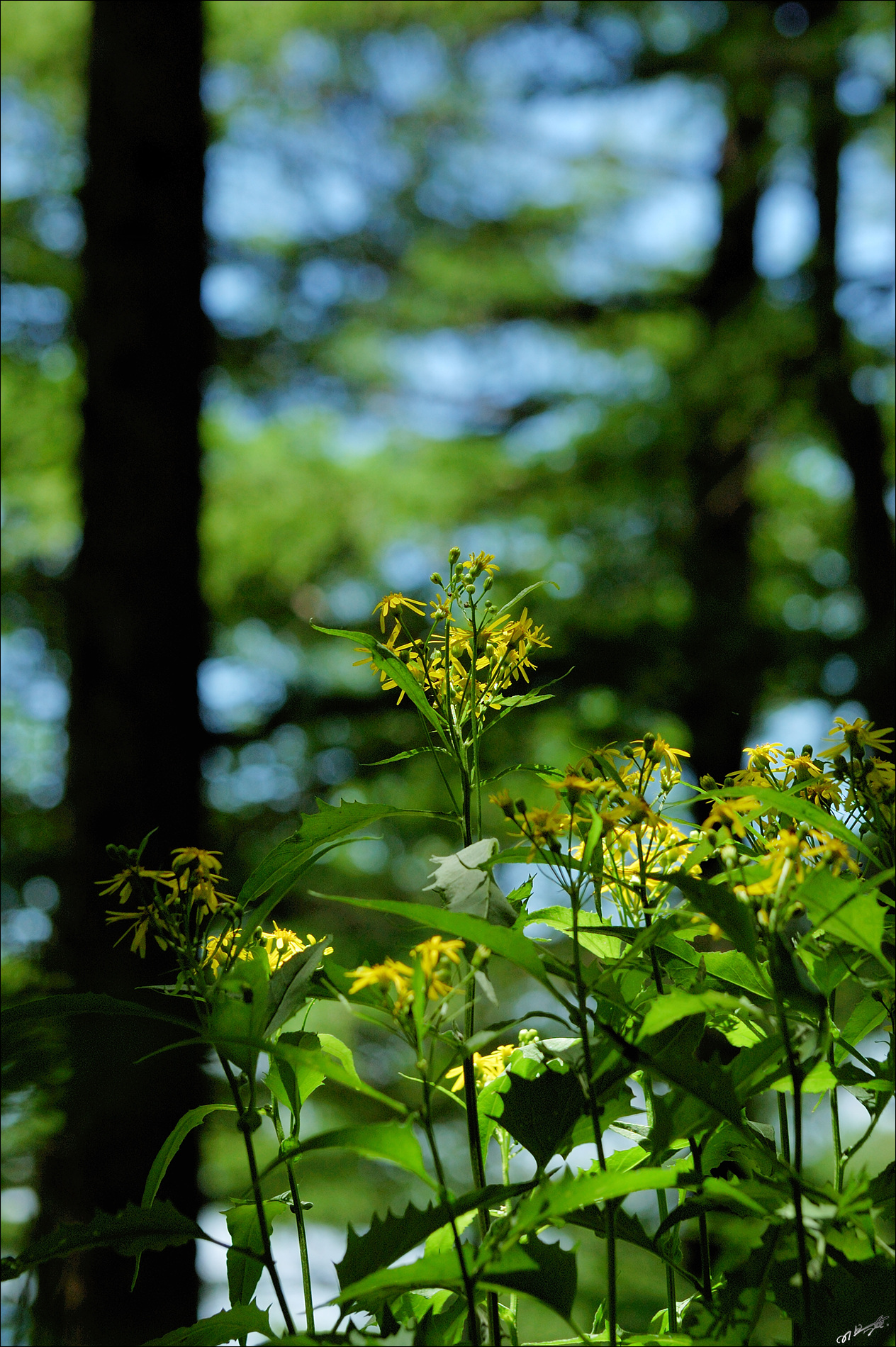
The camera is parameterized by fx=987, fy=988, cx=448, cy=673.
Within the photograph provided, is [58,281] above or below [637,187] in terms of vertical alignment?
below

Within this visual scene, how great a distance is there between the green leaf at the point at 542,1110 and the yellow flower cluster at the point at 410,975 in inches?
2.7

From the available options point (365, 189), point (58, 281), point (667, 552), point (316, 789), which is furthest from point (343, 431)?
point (316, 789)

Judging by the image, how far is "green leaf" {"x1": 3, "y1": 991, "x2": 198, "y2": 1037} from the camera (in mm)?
312

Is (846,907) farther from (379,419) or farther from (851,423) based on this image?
(379,419)

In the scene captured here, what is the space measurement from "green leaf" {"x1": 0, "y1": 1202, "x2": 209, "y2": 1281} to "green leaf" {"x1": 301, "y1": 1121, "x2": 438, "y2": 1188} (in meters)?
0.07

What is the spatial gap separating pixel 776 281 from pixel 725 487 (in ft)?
2.89

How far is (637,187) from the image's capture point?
4.54 m

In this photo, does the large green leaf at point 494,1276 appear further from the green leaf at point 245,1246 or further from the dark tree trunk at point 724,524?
the dark tree trunk at point 724,524

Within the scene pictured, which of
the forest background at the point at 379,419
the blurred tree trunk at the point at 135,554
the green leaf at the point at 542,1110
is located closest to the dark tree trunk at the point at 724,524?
the forest background at the point at 379,419

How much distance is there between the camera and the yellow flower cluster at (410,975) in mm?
303

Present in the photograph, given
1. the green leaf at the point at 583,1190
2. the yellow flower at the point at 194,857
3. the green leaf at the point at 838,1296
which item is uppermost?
the yellow flower at the point at 194,857

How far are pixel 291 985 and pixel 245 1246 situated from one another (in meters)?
0.12

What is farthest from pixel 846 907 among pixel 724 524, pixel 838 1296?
pixel 724 524

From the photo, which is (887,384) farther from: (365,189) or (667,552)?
(365,189)
